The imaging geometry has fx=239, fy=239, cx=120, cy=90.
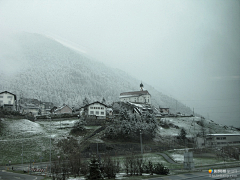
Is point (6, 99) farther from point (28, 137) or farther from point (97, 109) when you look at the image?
point (28, 137)

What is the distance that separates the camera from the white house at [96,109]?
278 feet

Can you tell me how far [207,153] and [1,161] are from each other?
139 ft

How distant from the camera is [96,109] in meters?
85.6

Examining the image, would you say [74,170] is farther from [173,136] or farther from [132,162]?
[173,136]

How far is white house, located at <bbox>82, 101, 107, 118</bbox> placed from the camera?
8481 centimetres

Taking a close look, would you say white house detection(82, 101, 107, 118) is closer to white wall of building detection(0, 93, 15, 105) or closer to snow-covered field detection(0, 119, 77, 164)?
snow-covered field detection(0, 119, 77, 164)

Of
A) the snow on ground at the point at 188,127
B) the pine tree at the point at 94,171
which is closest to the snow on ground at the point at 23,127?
the snow on ground at the point at 188,127

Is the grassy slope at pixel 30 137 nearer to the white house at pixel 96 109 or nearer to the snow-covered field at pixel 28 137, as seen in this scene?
the snow-covered field at pixel 28 137

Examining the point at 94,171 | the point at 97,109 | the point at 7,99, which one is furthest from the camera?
the point at 7,99

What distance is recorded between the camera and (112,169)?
26078 millimetres

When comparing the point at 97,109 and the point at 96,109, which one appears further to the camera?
the point at 97,109

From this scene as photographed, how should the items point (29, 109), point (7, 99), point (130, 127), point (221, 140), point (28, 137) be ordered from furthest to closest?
point (29, 109), point (7, 99), point (221, 140), point (130, 127), point (28, 137)

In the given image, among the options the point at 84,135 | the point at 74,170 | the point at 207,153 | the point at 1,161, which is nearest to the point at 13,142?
the point at 1,161

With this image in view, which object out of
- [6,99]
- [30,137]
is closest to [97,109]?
[30,137]
